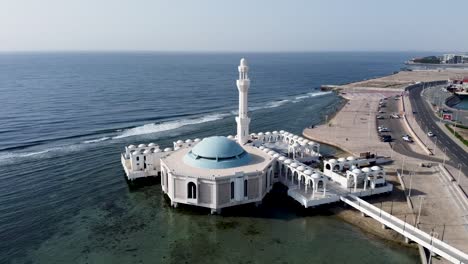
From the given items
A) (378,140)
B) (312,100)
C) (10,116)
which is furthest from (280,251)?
(312,100)

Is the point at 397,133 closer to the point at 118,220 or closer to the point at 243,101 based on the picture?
the point at 243,101

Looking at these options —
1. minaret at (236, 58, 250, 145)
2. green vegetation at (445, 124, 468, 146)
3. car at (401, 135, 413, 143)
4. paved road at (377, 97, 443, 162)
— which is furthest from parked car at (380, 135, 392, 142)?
minaret at (236, 58, 250, 145)

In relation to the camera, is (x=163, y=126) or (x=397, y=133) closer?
(x=397, y=133)

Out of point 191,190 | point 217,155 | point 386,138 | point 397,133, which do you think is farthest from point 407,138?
point 191,190

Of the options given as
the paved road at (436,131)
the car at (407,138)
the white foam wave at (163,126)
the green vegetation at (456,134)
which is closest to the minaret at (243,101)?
the white foam wave at (163,126)

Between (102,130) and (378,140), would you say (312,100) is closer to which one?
(378,140)

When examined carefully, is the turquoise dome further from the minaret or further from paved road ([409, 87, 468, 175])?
paved road ([409, 87, 468, 175])

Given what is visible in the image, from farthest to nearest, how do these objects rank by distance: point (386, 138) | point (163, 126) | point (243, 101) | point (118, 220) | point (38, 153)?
point (163, 126) → point (386, 138) → point (38, 153) → point (243, 101) → point (118, 220)

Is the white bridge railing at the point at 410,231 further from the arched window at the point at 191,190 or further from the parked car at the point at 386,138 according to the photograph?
the parked car at the point at 386,138
